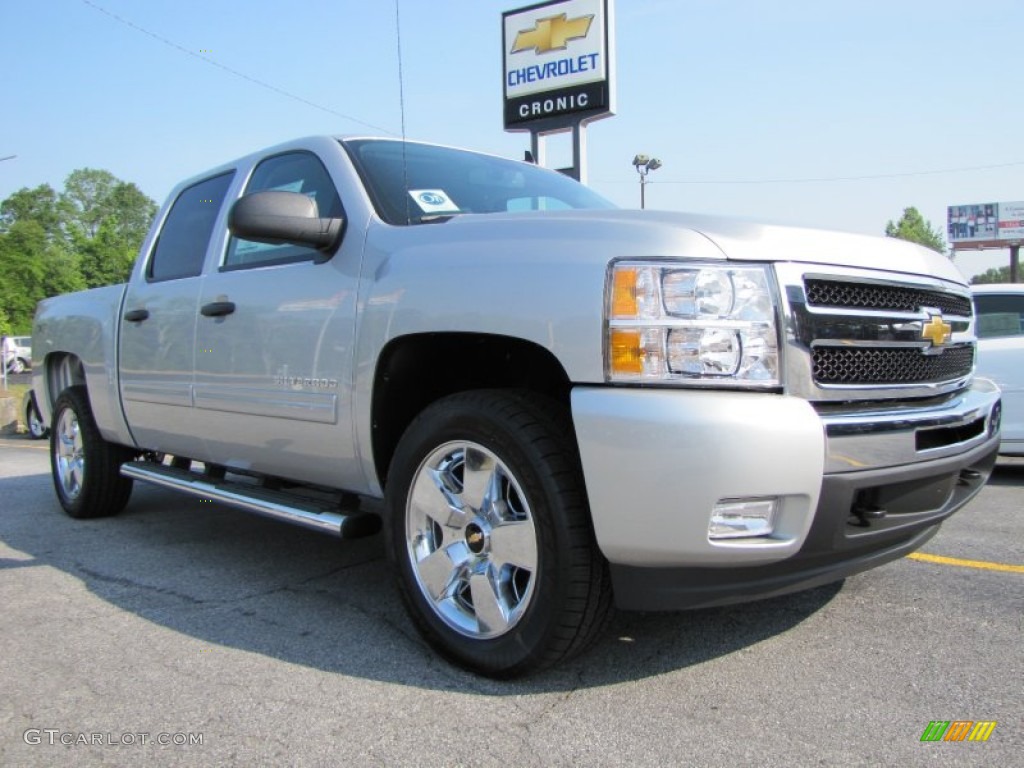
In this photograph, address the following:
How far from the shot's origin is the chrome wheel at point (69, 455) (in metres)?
5.16

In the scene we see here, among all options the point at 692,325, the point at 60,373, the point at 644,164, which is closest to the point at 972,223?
the point at 644,164

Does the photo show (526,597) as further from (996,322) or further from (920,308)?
(996,322)

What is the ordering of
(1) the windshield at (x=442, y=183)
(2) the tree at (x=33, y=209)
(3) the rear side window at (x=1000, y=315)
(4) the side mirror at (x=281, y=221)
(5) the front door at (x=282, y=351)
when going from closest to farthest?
(4) the side mirror at (x=281, y=221)
(5) the front door at (x=282, y=351)
(1) the windshield at (x=442, y=183)
(3) the rear side window at (x=1000, y=315)
(2) the tree at (x=33, y=209)

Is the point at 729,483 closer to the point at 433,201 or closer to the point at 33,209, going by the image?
the point at 433,201

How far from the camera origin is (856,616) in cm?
296

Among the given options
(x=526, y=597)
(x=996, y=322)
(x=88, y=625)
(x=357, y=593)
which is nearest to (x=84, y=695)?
(x=88, y=625)

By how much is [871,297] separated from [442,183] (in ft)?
5.79

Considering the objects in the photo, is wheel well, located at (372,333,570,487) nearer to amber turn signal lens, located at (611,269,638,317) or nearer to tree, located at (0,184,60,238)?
amber turn signal lens, located at (611,269,638,317)

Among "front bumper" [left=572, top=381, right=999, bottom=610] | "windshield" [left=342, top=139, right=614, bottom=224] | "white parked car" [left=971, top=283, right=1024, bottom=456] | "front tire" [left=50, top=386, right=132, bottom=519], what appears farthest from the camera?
"white parked car" [left=971, top=283, right=1024, bottom=456]

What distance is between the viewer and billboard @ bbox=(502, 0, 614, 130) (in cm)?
1614

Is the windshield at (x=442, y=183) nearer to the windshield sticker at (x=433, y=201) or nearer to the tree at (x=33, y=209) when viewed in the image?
the windshield sticker at (x=433, y=201)

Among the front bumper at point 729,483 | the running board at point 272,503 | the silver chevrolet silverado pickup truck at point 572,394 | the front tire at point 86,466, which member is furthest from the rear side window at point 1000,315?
the front tire at point 86,466

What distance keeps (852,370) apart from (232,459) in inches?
110

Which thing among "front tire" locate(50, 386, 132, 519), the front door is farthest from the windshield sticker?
"front tire" locate(50, 386, 132, 519)
